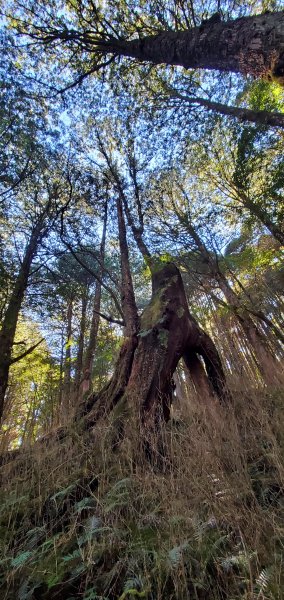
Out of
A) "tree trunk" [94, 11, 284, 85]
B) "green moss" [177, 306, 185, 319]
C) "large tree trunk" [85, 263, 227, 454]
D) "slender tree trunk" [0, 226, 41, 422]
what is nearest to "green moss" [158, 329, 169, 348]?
"large tree trunk" [85, 263, 227, 454]

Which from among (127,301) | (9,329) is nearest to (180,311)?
(127,301)

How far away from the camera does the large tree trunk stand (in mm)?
3061

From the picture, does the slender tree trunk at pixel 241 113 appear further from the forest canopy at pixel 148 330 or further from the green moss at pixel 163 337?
the green moss at pixel 163 337

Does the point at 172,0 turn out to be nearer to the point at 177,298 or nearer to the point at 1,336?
the point at 177,298

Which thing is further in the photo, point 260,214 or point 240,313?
point 240,313

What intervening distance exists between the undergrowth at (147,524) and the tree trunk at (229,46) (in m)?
3.79

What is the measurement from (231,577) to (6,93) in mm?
7887

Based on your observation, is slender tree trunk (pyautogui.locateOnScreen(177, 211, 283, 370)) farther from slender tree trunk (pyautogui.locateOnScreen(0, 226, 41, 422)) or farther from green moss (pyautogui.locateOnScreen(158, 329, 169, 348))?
slender tree trunk (pyautogui.locateOnScreen(0, 226, 41, 422))

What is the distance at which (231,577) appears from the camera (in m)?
1.21

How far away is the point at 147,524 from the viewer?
167cm

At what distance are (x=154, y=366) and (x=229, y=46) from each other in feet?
13.1

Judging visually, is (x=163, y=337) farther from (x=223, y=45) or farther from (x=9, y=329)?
(x=9, y=329)

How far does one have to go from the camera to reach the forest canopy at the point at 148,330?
143 centimetres

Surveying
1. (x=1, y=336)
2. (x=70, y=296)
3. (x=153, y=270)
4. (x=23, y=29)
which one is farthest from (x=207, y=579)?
(x=23, y=29)
